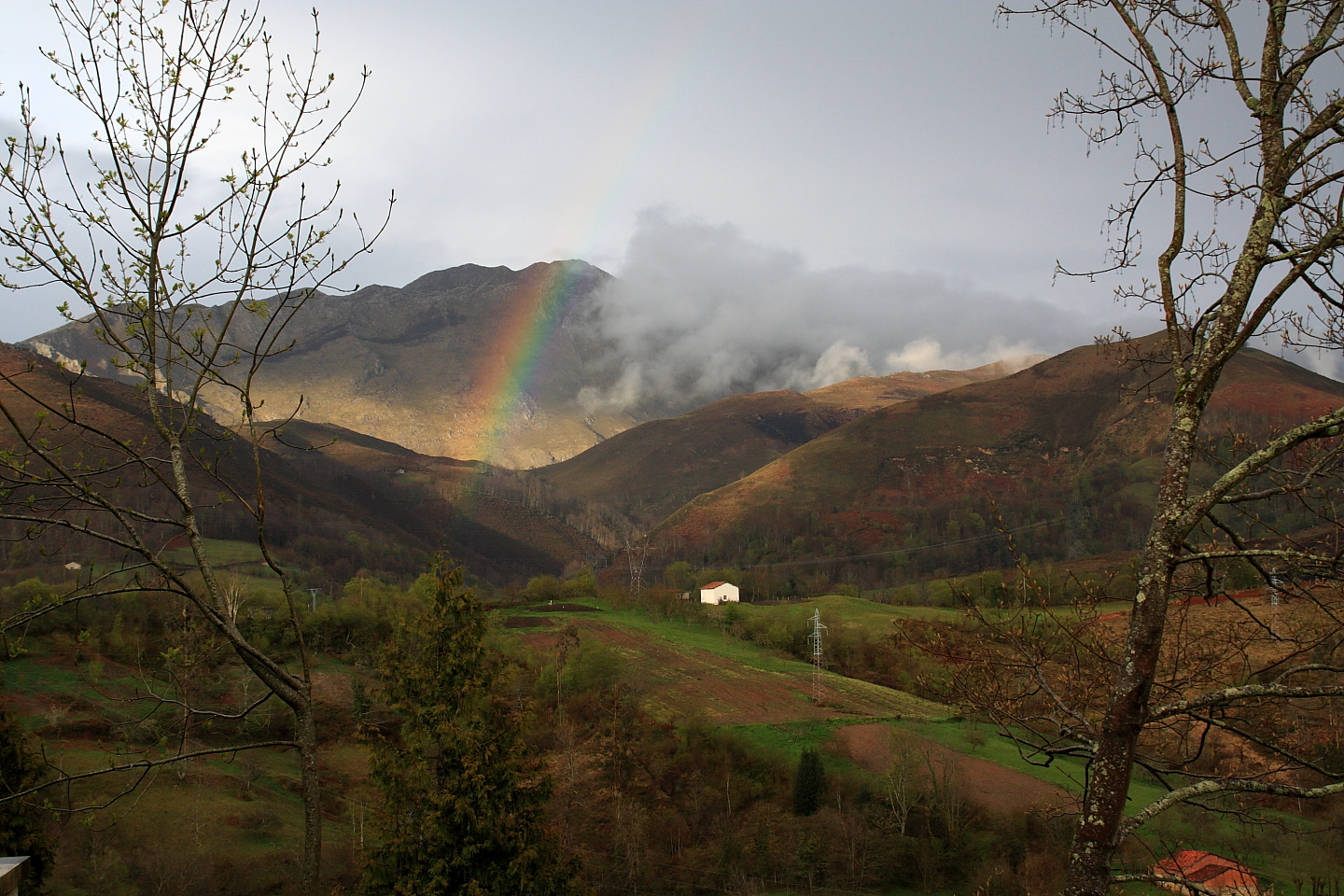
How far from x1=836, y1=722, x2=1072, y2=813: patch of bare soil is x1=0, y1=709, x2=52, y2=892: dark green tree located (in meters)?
40.0

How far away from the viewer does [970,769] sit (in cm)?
4878

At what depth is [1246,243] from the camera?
5.28 m

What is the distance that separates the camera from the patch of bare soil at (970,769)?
148 feet

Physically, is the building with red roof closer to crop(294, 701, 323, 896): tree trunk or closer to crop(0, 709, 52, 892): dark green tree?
crop(294, 701, 323, 896): tree trunk

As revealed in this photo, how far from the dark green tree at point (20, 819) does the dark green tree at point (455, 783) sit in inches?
427

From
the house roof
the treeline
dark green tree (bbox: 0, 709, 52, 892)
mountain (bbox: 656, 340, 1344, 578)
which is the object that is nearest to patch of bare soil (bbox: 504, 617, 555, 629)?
the treeline

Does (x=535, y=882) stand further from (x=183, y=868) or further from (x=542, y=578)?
(x=542, y=578)

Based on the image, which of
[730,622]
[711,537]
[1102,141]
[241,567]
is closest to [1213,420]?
[711,537]

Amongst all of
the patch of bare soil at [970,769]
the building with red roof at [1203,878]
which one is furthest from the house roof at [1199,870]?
the patch of bare soil at [970,769]

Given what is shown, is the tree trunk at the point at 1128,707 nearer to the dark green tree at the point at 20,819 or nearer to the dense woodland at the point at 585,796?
the dense woodland at the point at 585,796

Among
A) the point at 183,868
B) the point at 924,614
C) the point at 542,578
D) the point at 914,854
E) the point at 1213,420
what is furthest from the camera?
the point at 1213,420

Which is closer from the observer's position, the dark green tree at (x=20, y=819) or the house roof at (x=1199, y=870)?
the house roof at (x=1199, y=870)

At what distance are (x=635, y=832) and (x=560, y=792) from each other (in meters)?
4.44

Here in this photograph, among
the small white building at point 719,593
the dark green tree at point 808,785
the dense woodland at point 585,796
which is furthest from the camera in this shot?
the small white building at point 719,593
